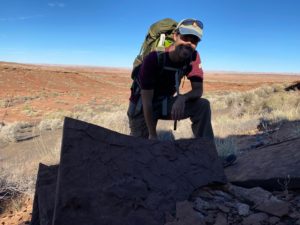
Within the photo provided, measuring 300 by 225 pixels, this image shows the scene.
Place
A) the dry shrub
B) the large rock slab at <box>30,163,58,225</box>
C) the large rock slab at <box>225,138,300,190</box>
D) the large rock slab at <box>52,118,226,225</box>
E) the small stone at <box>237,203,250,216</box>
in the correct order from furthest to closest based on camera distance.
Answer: the dry shrub → the large rock slab at <box>225,138,300,190</box> → the large rock slab at <box>30,163,58,225</box> → the small stone at <box>237,203,250,216</box> → the large rock slab at <box>52,118,226,225</box>

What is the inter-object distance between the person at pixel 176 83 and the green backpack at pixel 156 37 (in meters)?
0.19

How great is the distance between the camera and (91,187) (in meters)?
2.91

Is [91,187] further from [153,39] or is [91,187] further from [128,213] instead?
[153,39]

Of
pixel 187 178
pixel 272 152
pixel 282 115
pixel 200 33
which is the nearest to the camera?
pixel 187 178

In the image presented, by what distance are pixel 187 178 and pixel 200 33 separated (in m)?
1.52

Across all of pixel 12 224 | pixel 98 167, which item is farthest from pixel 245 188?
pixel 12 224

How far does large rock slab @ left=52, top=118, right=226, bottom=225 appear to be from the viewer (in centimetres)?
282

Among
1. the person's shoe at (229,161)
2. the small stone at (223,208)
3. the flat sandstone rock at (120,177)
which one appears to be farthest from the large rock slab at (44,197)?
the person's shoe at (229,161)

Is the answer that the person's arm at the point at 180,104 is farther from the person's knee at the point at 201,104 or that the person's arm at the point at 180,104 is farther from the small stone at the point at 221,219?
the small stone at the point at 221,219

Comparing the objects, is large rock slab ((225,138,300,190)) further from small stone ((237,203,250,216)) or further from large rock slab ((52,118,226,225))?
small stone ((237,203,250,216))

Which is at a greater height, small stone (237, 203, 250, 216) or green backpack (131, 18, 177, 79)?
green backpack (131, 18, 177, 79)

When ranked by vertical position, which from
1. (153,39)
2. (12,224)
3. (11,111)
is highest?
(153,39)

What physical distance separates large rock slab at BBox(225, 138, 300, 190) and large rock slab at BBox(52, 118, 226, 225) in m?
0.35

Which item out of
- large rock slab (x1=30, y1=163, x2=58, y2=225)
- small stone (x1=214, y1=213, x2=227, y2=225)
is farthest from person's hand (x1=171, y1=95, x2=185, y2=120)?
small stone (x1=214, y1=213, x2=227, y2=225)
